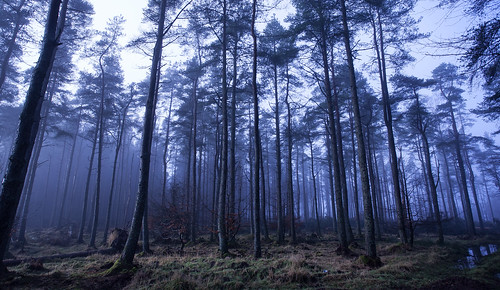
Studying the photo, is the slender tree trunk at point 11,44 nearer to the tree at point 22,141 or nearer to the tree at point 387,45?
the tree at point 22,141

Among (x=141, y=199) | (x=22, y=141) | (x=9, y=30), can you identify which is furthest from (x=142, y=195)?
(x=9, y=30)

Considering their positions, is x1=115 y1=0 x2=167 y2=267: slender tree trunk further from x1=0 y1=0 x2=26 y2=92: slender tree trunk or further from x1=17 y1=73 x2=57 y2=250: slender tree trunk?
x1=17 y1=73 x2=57 y2=250: slender tree trunk

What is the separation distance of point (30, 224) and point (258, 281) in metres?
42.1

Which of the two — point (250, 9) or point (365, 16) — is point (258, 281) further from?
point (250, 9)

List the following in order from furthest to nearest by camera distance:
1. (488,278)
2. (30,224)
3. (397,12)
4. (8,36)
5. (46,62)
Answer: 1. (30,224)
2. (8,36)
3. (397,12)
4. (488,278)
5. (46,62)

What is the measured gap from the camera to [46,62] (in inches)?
196

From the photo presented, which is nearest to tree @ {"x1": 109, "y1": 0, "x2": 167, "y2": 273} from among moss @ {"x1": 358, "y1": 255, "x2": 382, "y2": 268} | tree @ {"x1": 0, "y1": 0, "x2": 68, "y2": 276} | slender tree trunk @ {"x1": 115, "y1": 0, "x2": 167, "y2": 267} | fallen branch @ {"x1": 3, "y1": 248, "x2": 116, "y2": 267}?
slender tree trunk @ {"x1": 115, "y1": 0, "x2": 167, "y2": 267}

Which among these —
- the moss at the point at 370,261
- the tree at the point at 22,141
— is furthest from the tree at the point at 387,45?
the tree at the point at 22,141

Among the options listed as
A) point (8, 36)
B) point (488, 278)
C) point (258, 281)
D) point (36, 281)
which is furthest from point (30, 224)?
point (488, 278)

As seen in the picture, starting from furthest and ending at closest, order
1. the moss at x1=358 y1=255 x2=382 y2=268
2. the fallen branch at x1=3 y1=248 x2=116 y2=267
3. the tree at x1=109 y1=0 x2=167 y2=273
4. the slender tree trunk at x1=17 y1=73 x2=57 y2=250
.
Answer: the slender tree trunk at x1=17 y1=73 x2=57 y2=250 → the fallen branch at x1=3 y1=248 x2=116 y2=267 → the moss at x1=358 y1=255 x2=382 y2=268 → the tree at x1=109 y1=0 x2=167 y2=273

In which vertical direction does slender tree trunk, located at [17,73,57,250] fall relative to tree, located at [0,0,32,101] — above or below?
below

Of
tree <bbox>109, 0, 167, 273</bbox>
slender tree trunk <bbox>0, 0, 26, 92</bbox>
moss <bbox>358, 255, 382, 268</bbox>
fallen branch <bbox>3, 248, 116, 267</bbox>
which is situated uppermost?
slender tree trunk <bbox>0, 0, 26, 92</bbox>

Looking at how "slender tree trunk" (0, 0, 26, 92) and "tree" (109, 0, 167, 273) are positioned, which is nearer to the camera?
"tree" (109, 0, 167, 273)

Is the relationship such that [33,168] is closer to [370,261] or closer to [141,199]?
[141,199]
